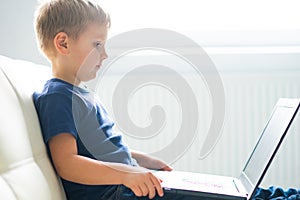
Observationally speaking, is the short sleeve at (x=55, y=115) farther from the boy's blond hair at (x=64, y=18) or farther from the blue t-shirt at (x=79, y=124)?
the boy's blond hair at (x=64, y=18)

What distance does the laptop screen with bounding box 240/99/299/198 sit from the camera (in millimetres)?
923

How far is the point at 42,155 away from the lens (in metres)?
0.90

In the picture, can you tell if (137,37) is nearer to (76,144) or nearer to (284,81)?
(284,81)

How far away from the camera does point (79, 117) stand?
37.9 inches

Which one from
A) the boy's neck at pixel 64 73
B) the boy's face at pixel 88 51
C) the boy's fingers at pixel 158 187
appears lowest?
the boy's fingers at pixel 158 187

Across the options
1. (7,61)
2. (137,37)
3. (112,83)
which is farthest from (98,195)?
(137,37)

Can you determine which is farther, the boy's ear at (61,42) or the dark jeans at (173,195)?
the boy's ear at (61,42)

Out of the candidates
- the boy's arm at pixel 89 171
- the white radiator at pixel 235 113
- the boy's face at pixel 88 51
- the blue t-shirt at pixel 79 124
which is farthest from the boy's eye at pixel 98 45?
the white radiator at pixel 235 113

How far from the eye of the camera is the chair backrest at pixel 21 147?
773 millimetres

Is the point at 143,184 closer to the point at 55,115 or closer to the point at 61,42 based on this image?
the point at 55,115

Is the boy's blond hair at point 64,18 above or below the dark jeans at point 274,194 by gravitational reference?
above

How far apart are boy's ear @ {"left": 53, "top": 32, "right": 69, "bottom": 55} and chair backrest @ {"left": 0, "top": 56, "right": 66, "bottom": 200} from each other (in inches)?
4.1

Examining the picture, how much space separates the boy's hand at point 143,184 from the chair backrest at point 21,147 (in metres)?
0.14

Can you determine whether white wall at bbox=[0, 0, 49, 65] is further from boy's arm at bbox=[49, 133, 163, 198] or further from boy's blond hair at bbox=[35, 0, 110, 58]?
boy's arm at bbox=[49, 133, 163, 198]
